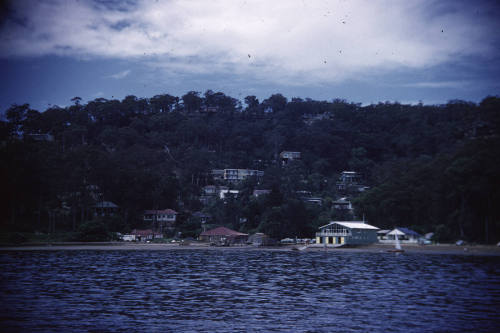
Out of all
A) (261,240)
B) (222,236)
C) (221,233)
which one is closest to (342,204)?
(261,240)

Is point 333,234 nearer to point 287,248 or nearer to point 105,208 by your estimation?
point 287,248

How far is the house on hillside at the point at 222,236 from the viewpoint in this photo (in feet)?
306

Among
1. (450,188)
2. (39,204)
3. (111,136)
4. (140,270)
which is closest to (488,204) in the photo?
(450,188)

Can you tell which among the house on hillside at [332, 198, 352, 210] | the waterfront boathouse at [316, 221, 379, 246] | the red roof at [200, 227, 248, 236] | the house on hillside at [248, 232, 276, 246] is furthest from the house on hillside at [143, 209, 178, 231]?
the house on hillside at [332, 198, 352, 210]

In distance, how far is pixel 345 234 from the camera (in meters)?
90.9

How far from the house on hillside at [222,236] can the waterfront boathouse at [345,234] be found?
51.3 ft

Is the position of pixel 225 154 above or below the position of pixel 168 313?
above

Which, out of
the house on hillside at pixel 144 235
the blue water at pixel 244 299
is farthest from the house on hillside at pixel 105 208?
the blue water at pixel 244 299

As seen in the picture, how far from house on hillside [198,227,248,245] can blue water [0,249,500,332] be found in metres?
46.2

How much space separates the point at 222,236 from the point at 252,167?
79940 millimetres

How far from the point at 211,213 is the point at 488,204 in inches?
2271

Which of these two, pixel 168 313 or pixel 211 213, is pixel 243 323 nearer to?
pixel 168 313

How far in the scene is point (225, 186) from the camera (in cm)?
14688

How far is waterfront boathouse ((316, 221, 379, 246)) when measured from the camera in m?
90.9
